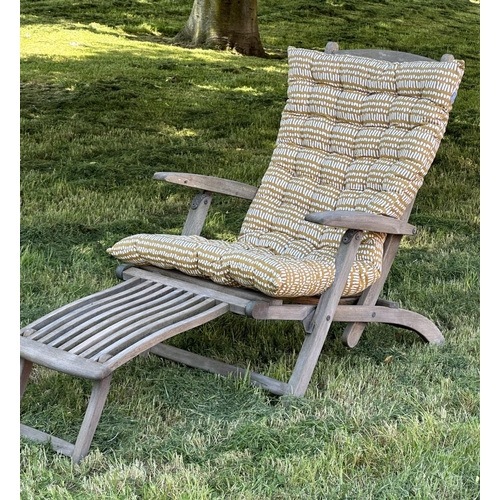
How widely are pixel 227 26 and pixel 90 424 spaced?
10110 mm

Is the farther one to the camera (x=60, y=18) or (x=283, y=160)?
(x=60, y=18)

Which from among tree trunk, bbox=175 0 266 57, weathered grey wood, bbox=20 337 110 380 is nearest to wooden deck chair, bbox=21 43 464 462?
weathered grey wood, bbox=20 337 110 380

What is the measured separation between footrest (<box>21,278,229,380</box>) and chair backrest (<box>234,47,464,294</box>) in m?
0.66

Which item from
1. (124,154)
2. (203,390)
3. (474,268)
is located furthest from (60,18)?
(203,390)

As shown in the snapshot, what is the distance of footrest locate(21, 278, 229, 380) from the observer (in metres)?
2.85

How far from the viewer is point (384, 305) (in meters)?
3.75

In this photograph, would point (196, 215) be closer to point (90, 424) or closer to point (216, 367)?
point (216, 367)

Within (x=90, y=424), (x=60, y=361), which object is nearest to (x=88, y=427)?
(x=90, y=424)

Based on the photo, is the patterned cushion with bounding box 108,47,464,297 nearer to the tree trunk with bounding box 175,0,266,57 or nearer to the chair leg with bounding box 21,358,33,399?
the chair leg with bounding box 21,358,33,399

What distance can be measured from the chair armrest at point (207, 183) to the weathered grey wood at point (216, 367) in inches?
28.1

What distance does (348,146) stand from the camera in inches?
156

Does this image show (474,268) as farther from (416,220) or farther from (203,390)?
(203,390)

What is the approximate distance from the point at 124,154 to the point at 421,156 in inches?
169
